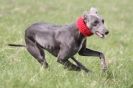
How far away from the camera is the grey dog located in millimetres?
8781

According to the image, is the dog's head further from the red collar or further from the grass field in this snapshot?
the grass field

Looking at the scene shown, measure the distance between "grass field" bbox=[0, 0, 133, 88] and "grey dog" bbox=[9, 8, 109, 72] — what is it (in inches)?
8.6

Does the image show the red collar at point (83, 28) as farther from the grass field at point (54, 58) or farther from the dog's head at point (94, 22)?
the grass field at point (54, 58)

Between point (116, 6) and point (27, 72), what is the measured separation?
59.0 ft

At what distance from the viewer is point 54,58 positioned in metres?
10.5

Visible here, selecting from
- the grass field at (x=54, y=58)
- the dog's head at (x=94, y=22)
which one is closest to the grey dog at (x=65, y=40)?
the dog's head at (x=94, y=22)

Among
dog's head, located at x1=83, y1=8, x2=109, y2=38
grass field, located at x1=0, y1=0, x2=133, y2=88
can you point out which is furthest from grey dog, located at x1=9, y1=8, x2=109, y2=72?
grass field, located at x1=0, y1=0, x2=133, y2=88

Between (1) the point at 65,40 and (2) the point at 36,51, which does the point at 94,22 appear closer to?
(1) the point at 65,40

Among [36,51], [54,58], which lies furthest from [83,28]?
[54,58]

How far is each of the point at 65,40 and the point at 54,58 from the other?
5.30ft

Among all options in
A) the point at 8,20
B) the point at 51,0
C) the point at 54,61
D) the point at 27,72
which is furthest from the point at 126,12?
the point at 27,72

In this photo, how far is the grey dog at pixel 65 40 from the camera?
8781 millimetres

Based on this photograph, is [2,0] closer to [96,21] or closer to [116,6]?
[116,6]

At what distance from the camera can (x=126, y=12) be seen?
23.9 m
